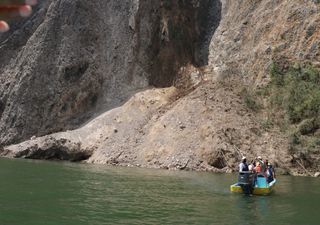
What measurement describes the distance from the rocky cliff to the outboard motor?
514 inches

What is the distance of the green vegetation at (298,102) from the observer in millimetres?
36906

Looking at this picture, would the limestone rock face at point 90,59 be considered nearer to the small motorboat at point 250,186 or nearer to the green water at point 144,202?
the green water at point 144,202

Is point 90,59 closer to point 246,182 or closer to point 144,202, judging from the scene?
point 246,182

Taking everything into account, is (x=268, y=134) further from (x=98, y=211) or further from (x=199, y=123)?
(x=98, y=211)

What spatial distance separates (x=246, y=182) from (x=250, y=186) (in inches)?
14.6

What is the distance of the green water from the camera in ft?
52.2

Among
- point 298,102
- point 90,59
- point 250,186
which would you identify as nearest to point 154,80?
point 90,59

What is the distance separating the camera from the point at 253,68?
149 feet

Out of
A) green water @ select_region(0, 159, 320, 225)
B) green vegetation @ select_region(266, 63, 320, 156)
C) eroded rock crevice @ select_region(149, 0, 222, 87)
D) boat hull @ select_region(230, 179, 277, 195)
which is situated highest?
eroded rock crevice @ select_region(149, 0, 222, 87)

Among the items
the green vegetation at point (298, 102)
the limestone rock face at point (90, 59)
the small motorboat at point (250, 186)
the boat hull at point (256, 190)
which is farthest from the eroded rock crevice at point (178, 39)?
the boat hull at point (256, 190)

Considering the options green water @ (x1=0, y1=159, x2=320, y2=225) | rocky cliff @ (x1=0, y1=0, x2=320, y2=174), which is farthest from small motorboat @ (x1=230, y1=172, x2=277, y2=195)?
rocky cliff @ (x1=0, y1=0, x2=320, y2=174)

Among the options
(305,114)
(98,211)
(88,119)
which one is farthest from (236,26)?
(98,211)

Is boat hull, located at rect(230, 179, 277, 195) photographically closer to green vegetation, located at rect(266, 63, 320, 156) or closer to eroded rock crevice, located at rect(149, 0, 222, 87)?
green vegetation, located at rect(266, 63, 320, 156)

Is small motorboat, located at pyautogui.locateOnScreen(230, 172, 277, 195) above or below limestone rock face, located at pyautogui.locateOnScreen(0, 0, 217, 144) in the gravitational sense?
below
